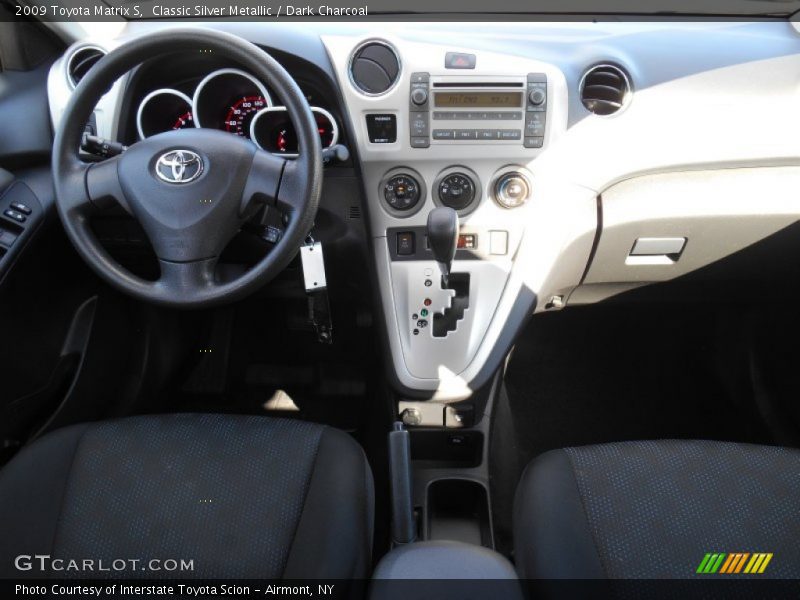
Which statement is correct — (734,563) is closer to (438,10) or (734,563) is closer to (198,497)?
(198,497)

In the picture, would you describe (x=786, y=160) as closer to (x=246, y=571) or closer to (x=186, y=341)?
(x=246, y=571)

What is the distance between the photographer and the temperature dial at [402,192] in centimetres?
150

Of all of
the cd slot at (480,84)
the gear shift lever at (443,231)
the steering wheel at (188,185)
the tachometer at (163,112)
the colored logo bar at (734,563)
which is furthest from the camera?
the tachometer at (163,112)

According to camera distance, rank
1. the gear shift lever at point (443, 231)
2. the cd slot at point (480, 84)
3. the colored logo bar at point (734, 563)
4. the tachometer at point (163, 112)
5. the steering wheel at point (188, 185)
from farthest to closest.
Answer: the tachometer at point (163, 112), the cd slot at point (480, 84), the gear shift lever at point (443, 231), the steering wheel at point (188, 185), the colored logo bar at point (734, 563)

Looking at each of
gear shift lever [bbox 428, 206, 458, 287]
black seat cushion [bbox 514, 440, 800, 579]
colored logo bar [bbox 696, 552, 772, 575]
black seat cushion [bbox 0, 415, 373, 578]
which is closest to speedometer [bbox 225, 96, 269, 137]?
Answer: gear shift lever [bbox 428, 206, 458, 287]

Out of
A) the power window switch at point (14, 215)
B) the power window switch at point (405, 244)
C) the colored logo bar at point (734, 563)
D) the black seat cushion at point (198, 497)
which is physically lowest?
the black seat cushion at point (198, 497)

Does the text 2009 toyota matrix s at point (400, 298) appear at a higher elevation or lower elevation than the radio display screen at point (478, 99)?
lower

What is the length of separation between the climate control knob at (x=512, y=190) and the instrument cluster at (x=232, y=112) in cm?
42

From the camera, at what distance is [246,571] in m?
0.98

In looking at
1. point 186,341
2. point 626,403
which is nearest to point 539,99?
point 626,403

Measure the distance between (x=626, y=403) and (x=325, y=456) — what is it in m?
1.28

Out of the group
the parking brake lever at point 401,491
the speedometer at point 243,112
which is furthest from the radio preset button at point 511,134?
the parking brake lever at point 401,491

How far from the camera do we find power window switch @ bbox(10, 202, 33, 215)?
135cm

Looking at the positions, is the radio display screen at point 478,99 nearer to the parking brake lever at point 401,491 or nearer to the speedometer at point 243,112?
the speedometer at point 243,112
